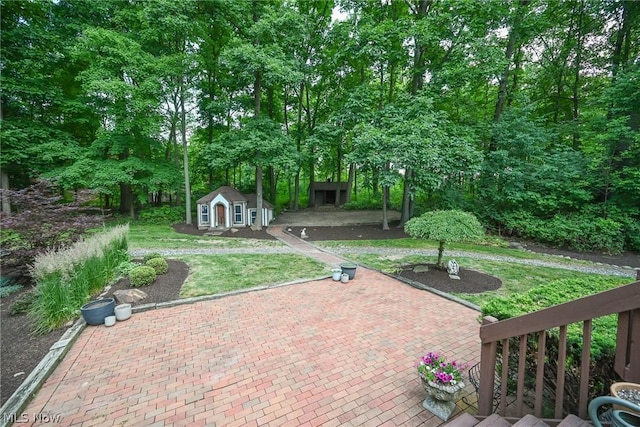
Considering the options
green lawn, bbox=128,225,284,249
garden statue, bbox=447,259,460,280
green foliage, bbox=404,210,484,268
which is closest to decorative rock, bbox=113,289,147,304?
Result: green lawn, bbox=128,225,284,249

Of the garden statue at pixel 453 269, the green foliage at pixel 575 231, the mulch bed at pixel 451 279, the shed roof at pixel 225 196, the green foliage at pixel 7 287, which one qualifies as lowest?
the mulch bed at pixel 451 279

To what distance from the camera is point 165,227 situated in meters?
15.9

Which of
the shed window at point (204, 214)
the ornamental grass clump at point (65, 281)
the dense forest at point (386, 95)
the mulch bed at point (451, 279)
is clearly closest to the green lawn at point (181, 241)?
the shed window at point (204, 214)

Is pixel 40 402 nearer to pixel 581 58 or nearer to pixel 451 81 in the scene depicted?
pixel 451 81

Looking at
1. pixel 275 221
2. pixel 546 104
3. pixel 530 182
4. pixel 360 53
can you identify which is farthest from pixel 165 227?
pixel 546 104

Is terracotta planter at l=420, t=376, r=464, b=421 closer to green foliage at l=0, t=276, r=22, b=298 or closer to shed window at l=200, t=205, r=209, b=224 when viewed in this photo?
green foliage at l=0, t=276, r=22, b=298

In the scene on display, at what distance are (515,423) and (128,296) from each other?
6.82m

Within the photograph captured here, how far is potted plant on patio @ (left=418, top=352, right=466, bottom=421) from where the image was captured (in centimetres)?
282

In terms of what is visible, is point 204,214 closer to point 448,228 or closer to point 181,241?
point 181,241

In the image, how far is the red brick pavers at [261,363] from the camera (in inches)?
115

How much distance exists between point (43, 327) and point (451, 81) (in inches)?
654

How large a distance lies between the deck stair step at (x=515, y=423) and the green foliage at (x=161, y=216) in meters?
19.1

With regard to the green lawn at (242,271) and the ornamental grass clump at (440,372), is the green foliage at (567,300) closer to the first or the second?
the ornamental grass clump at (440,372)

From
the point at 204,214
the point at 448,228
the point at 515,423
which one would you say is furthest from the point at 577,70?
the point at 204,214
